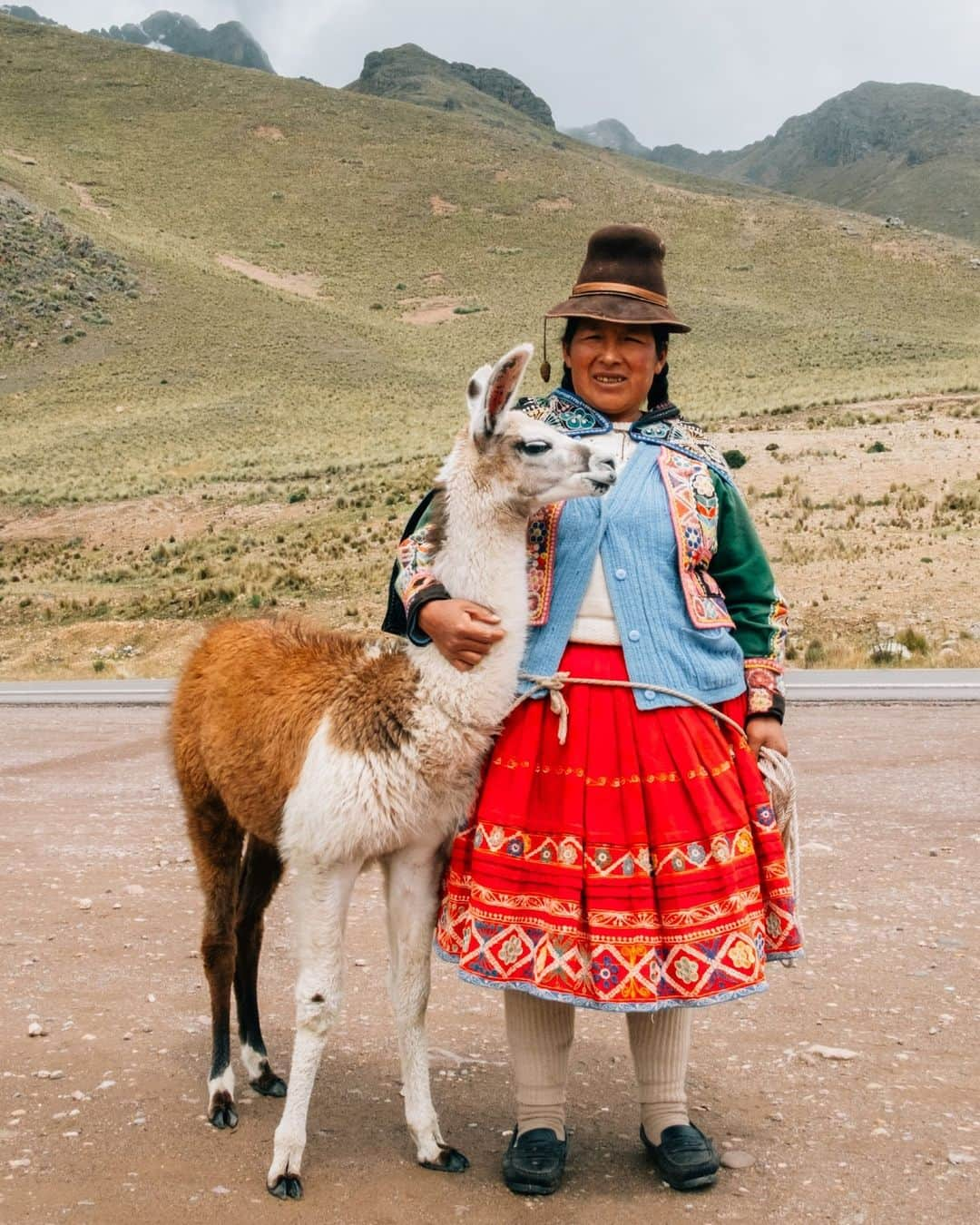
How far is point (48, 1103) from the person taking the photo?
151 inches

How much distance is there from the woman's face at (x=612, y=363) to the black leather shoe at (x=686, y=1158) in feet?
5.97

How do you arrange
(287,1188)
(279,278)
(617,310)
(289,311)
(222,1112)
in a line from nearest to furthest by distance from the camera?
(287,1188) → (617,310) → (222,1112) → (289,311) → (279,278)

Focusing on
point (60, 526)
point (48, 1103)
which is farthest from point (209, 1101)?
point (60, 526)

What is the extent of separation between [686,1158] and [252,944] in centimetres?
146

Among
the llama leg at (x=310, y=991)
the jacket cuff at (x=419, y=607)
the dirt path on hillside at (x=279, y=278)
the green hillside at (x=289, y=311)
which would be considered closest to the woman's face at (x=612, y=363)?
the jacket cuff at (x=419, y=607)

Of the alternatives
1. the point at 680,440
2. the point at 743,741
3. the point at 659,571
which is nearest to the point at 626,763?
the point at 743,741

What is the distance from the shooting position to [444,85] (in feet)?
456

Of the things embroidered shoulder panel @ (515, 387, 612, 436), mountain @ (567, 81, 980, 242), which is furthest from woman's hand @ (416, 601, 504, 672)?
mountain @ (567, 81, 980, 242)

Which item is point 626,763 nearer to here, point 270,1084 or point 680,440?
point 680,440

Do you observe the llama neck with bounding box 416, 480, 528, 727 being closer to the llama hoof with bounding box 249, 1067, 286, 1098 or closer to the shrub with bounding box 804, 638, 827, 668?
the llama hoof with bounding box 249, 1067, 286, 1098

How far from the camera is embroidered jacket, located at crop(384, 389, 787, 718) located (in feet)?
10.9

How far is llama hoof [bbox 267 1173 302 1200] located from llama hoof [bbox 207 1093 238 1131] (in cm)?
47

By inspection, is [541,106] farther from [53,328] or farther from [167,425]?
[167,425]

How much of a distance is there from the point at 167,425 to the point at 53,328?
13415 millimetres
